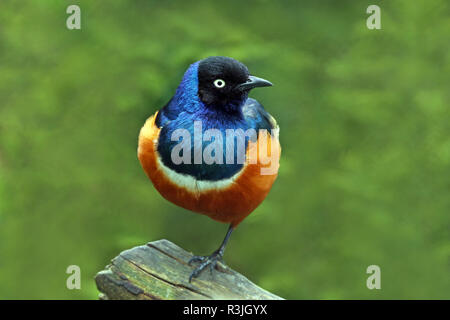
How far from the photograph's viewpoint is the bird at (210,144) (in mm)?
4516

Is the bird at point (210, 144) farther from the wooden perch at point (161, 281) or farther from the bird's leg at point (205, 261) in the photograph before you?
the wooden perch at point (161, 281)

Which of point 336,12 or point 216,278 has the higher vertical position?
point 336,12

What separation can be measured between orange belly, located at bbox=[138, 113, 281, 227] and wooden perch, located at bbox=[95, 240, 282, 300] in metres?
0.42

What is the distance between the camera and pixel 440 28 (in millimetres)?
5898

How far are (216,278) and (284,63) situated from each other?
7.31ft

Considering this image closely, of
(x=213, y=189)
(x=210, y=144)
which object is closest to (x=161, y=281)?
(x=213, y=189)

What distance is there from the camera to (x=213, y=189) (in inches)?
179

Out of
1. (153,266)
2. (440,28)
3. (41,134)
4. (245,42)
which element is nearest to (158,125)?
(153,266)

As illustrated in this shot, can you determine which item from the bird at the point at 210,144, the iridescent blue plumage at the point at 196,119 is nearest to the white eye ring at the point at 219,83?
the bird at the point at 210,144

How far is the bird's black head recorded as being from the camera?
454cm

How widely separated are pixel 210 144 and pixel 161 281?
99cm

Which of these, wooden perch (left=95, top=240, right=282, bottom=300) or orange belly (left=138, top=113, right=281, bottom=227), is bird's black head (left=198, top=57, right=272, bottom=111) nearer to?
orange belly (left=138, top=113, right=281, bottom=227)

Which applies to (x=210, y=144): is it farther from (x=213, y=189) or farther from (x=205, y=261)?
(x=205, y=261)

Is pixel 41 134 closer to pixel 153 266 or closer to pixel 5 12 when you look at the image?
pixel 5 12
